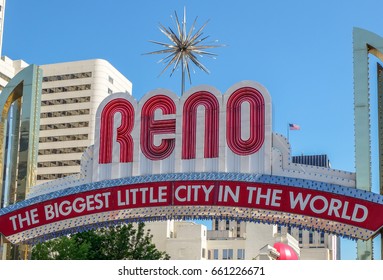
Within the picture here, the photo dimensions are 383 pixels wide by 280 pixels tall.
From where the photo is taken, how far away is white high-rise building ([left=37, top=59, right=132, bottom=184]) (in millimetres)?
119312

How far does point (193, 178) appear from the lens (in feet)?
71.9

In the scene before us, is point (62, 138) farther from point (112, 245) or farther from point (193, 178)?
point (193, 178)

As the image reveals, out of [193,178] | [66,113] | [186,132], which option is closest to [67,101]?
[66,113]

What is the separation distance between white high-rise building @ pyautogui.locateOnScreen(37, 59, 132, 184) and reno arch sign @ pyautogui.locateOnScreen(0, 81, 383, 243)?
95.5 metres

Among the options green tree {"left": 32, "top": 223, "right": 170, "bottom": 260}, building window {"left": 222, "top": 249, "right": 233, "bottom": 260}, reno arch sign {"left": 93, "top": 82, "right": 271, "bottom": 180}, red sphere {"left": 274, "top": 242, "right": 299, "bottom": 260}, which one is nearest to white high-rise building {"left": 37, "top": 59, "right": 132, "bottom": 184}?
building window {"left": 222, "top": 249, "right": 233, "bottom": 260}

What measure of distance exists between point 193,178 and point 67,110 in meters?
102

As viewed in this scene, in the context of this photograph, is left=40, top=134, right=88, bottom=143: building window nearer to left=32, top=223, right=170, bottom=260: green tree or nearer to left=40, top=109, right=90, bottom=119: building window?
left=40, top=109, right=90, bottom=119: building window

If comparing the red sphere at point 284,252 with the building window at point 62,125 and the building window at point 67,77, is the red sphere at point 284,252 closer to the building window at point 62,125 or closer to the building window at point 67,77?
the building window at point 62,125

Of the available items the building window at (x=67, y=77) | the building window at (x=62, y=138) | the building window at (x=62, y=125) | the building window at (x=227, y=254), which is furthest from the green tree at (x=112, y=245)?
the building window at (x=67, y=77)

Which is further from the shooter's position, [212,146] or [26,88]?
[26,88]

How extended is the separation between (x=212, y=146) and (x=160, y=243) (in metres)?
69.5

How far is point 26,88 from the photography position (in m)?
25.0

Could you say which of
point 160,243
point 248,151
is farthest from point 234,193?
point 160,243
